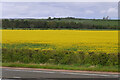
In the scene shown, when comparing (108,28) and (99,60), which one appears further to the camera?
(108,28)

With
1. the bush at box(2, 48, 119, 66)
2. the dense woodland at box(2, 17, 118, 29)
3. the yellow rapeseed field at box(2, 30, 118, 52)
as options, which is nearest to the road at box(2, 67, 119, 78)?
the bush at box(2, 48, 119, 66)

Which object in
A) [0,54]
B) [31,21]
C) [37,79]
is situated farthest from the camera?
[31,21]

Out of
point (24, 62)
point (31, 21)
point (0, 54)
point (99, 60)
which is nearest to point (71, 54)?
point (99, 60)

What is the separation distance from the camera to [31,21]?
33.8m

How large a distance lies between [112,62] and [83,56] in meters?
1.77

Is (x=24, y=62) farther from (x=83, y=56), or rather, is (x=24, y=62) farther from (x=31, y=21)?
(x=31, y=21)

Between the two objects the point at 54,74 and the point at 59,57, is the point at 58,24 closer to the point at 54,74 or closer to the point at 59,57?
the point at 59,57

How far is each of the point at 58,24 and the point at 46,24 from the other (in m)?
1.63

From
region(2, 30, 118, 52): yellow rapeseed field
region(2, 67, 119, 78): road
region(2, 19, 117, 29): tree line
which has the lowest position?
region(2, 67, 119, 78): road

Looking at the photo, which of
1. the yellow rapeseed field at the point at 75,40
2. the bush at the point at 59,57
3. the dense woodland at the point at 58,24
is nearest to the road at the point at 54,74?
the bush at the point at 59,57

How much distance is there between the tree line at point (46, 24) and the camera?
33.5 m

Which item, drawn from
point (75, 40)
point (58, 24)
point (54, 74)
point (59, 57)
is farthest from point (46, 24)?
point (54, 74)

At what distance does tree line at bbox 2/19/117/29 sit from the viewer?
33.5 metres

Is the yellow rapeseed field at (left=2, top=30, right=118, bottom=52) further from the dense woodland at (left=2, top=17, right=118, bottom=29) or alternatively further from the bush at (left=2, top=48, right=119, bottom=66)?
the bush at (left=2, top=48, right=119, bottom=66)
